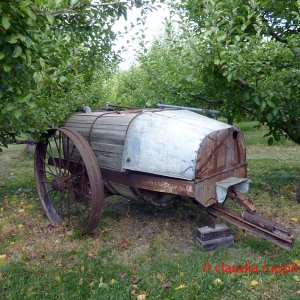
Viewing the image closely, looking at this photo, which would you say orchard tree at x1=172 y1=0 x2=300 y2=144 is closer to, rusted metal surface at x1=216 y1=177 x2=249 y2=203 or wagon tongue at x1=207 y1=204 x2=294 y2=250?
rusted metal surface at x1=216 y1=177 x2=249 y2=203

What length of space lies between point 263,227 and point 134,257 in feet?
5.02

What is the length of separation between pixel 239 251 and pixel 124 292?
5.05 ft

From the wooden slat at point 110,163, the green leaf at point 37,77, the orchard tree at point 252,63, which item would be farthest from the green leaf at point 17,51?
the orchard tree at point 252,63

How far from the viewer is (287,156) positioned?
11.8m

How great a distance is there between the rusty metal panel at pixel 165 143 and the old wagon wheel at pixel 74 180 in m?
0.47

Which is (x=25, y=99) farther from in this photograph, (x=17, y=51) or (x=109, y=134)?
(x=109, y=134)

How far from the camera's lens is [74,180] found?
495 centimetres

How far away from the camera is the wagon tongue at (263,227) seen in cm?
349

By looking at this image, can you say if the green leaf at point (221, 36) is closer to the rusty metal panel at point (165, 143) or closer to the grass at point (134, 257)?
the rusty metal panel at point (165, 143)

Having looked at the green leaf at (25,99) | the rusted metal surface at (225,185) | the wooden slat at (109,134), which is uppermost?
the green leaf at (25,99)

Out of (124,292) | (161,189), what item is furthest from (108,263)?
(161,189)

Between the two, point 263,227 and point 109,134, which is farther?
point 109,134

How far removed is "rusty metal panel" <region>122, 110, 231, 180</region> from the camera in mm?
3752

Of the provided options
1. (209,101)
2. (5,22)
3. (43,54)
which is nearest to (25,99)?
(5,22)
